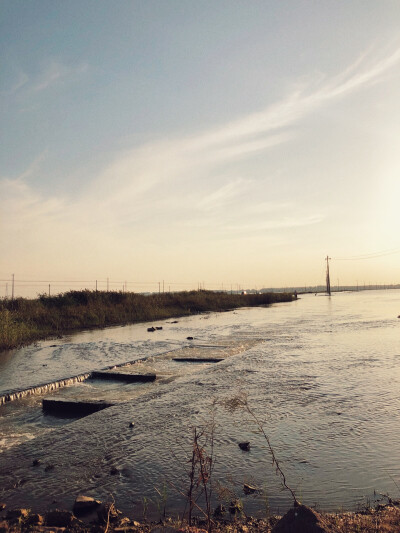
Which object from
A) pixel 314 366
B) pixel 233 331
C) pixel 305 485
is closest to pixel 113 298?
pixel 233 331

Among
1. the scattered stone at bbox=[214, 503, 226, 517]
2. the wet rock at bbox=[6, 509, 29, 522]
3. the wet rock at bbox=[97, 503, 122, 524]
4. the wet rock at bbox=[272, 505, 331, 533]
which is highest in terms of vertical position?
the wet rock at bbox=[272, 505, 331, 533]

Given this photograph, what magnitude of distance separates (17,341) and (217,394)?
1149 centimetres

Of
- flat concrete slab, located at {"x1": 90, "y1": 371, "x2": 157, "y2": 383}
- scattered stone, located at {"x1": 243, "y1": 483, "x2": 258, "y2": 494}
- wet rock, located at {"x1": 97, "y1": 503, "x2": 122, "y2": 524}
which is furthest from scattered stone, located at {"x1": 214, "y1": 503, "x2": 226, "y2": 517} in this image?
flat concrete slab, located at {"x1": 90, "y1": 371, "x2": 157, "y2": 383}

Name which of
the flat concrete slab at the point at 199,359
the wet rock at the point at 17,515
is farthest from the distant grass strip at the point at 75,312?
the wet rock at the point at 17,515

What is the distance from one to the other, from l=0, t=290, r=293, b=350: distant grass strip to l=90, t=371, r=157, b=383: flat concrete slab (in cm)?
637

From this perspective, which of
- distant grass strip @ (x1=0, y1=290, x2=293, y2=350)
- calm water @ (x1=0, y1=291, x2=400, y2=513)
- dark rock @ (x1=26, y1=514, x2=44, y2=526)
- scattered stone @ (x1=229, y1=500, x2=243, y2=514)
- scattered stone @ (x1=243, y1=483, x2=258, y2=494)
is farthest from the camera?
distant grass strip @ (x1=0, y1=290, x2=293, y2=350)

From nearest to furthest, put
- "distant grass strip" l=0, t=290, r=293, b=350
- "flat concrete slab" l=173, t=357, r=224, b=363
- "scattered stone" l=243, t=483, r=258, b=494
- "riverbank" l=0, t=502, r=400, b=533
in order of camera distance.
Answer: "riverbank" l=0, t=502, r=400, b=533, "scattered stone" l=243, t=483, r=258, b=494, "flat concrete slab" l=173, t=357, r=224, b=363, "distant grass strip" l=0, t=290, r=293, b=350

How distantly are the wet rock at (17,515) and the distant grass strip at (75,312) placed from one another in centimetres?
1303

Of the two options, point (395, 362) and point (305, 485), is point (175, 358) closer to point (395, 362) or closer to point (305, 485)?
point (395, 362)

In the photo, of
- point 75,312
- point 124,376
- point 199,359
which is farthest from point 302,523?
point 75,312

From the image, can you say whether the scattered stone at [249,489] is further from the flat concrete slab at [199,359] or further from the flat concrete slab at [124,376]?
the flat concrete slab at [199,359]

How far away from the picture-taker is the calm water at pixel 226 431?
14.7 feet

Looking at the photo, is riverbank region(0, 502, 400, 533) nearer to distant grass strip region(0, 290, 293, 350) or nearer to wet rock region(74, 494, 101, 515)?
wet rock region(74, 494, 101, 515)

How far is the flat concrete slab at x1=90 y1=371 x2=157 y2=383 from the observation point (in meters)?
10.5
